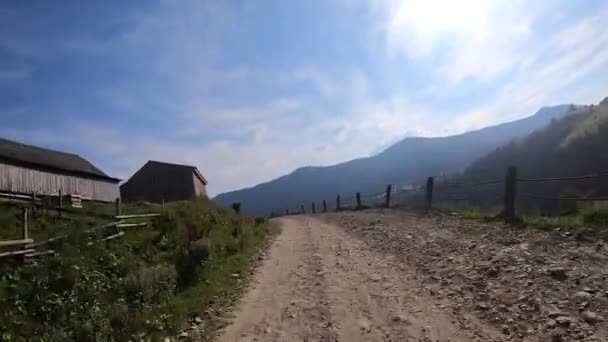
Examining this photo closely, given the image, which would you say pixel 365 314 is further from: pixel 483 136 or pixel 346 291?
pixel 483 136

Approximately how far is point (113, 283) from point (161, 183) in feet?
136

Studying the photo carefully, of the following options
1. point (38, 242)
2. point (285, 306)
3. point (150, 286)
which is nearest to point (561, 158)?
point (285, 306)

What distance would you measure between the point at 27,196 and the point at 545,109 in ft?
425

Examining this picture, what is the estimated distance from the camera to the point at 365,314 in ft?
22.7

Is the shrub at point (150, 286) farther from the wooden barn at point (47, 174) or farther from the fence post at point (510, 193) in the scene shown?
the wooden barn at point (47, 174)

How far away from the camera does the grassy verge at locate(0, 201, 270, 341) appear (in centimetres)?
788

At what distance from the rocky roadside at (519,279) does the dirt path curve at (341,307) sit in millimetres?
398

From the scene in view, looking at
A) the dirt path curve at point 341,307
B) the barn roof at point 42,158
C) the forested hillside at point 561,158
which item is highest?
the barn roof at point 42,158

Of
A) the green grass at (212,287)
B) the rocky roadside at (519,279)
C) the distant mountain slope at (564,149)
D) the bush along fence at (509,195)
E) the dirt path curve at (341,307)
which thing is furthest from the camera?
the distant mountain slope at (564,149)

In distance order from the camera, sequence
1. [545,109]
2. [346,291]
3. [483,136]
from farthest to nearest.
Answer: [483,136] → [545,109] → [346,291]

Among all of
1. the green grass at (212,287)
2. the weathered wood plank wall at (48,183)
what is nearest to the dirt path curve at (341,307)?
the green grass at (212,287)

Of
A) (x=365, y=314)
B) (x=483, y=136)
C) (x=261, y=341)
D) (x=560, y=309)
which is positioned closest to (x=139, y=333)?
(x=261, y=341)

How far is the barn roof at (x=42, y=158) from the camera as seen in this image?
1310 inches

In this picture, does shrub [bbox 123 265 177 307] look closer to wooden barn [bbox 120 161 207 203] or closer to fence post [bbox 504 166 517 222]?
fence post [bbox 504 166 517 222]
